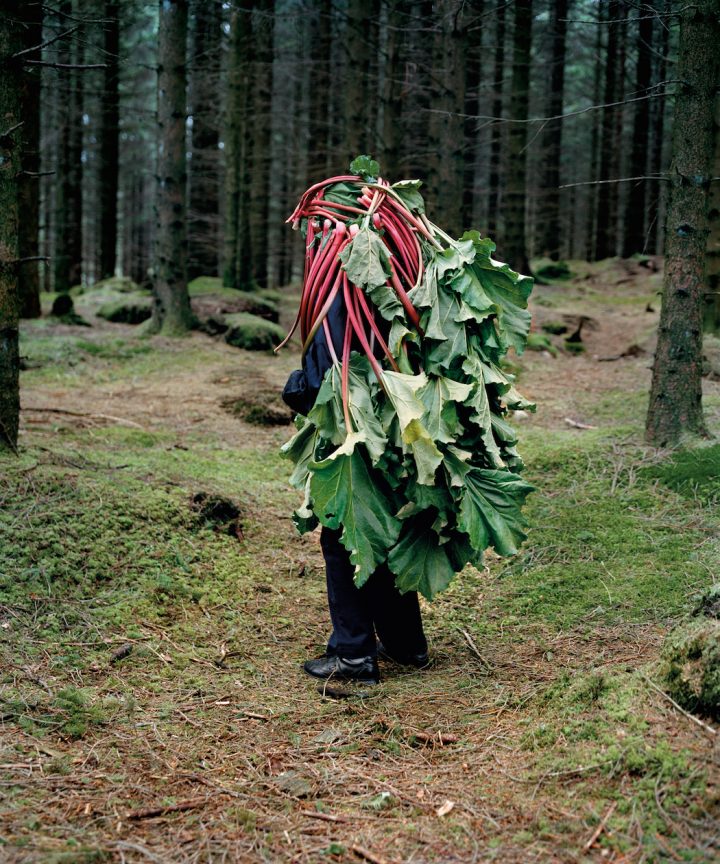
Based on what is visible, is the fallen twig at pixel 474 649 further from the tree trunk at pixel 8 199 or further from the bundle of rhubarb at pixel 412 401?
the tree trunk at pixel 8 199

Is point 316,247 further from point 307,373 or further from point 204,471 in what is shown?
point 204,471

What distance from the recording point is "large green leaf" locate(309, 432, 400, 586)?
338cm

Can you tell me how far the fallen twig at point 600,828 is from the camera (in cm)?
228

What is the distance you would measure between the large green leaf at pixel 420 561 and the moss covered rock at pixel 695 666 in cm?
99

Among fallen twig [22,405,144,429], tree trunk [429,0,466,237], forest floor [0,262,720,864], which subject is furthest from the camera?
tree trunk [429,0,466,237]

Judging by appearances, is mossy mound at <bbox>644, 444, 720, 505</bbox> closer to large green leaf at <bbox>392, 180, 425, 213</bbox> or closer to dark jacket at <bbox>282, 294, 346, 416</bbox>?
large green leaf at <bbox>392, 180, 425, 213</bbox>

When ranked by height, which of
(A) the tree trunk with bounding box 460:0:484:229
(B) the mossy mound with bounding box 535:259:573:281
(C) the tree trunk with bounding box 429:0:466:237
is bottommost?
(B) the mossy mound with bounding box 535:259:573:281

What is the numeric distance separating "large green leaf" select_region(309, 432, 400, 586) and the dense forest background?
446cm

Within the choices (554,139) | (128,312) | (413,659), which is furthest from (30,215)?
(554,139)

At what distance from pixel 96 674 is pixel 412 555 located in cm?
157

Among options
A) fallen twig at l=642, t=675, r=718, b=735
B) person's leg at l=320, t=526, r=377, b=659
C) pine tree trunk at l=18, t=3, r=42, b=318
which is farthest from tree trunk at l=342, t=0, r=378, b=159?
fallen twig at l=642, t=675, r=718, b=735

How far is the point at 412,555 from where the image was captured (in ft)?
11.9

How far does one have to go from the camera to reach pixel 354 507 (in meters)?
3.43

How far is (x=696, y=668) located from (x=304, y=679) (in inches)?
71.9
